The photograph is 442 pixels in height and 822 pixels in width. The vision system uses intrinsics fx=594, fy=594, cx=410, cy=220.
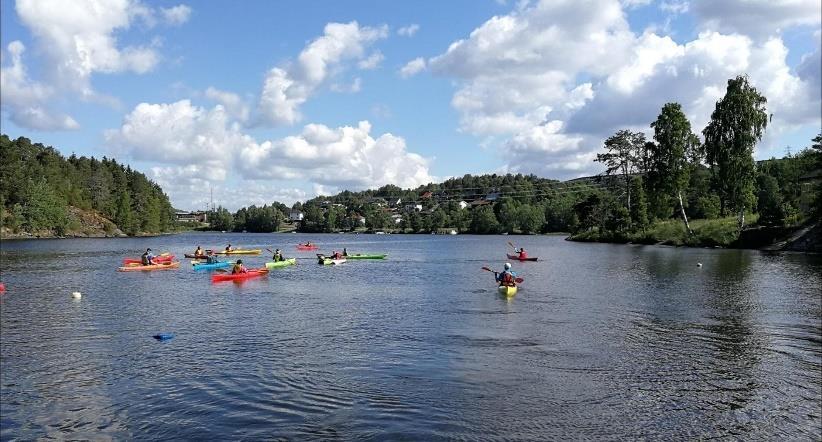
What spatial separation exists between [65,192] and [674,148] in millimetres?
141140

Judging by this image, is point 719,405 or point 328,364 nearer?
point 719,405

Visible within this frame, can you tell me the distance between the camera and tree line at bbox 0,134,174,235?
12756 centimetres

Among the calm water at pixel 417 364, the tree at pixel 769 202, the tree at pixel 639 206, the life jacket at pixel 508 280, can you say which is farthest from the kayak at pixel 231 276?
the tree at pixel 639 206

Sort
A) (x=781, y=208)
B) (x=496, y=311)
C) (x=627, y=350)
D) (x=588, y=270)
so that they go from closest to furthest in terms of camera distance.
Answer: (x=627, y=350), (x=496, y=311), (x=588, y=270), (x=781, y=208)

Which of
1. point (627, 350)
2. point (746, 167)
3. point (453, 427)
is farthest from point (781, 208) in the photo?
point (453, 427)

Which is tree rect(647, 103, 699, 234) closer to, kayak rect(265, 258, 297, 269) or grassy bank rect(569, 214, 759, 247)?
grassy bank rect(569, 214, 759, 247)

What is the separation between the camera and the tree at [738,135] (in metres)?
67.5

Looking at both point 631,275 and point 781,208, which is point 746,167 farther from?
point 631,275

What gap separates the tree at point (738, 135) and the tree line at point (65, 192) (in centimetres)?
12984

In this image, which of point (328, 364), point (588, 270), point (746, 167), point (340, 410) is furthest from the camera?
point (746, 167)

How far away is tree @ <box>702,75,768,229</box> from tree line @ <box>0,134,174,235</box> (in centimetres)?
12984

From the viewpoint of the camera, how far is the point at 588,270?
51438mm

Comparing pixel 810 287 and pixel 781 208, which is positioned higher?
pixel 781 208

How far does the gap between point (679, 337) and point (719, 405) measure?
808 cm
